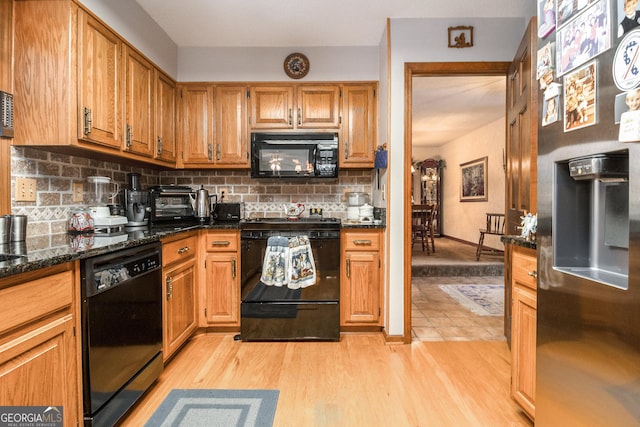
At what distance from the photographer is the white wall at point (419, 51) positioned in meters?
2.55

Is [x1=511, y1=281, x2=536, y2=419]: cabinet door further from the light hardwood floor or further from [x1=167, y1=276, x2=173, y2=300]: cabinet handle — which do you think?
[x1=167, y1=276, x2=173, y2=300]: cabinet handle

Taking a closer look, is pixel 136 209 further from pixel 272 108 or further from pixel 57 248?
pixel 272 108

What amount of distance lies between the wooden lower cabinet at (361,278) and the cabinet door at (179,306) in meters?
1.15

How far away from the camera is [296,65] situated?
2.99m

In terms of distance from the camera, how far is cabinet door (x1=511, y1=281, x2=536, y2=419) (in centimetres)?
149

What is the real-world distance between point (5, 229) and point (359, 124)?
2.45 meters

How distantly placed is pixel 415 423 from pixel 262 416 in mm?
753

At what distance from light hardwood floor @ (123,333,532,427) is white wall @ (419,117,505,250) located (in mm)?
4307

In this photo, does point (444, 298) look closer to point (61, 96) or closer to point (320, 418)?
point (320, 418)

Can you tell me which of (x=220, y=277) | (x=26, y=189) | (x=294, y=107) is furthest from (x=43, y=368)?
(x=294, y=107)

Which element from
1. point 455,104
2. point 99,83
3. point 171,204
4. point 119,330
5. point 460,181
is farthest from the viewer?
point 460,181

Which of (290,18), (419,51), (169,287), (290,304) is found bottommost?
(290,304)

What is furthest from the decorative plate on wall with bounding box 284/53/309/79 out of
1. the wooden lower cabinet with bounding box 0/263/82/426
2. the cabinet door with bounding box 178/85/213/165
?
the wooden lower cabinet with bounding box 0/263/82/426

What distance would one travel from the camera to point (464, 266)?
4898mm
